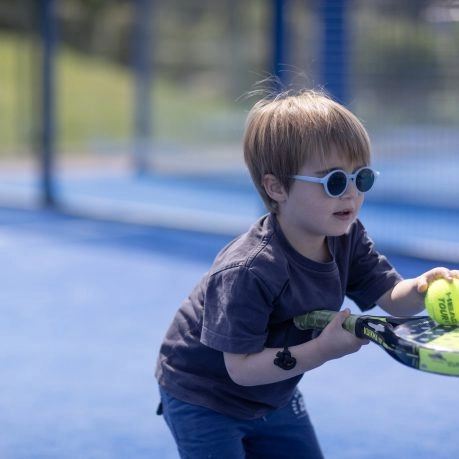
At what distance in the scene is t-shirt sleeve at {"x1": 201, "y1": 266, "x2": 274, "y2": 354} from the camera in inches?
107

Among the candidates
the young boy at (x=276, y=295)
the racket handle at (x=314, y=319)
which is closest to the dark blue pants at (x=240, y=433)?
the young boy at (x=276, y=295)

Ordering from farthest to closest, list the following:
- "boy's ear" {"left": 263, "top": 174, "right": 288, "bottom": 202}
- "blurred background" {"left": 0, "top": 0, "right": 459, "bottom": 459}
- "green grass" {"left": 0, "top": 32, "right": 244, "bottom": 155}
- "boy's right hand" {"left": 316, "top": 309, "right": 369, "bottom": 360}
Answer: "green grass" {"left": 0, "top": 32, "right": 244, "bottom": 155} → "blurred background" {"left": 0, "top": 0, "right": 459, "bottom": 459} → "boy's ear" {"left": 263, "top": 174, "right": 288, "bottom": 202} → "boy's right hand" {"left": 316, "top": 309, "right": 369, "bottom": 360}

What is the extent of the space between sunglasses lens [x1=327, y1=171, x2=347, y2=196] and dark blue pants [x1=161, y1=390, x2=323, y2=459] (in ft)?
2.48

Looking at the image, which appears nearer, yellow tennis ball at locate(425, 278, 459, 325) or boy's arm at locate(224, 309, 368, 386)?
boy's arm at locate(224, 309, 368, 386)

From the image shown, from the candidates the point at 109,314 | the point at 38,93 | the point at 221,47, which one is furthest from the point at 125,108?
the point at 109,314

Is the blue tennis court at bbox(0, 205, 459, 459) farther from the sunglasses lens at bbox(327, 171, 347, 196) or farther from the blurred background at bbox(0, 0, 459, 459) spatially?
the sunglasses lens at bbox(327, 171, 347, 196)

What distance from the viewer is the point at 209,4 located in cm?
1566

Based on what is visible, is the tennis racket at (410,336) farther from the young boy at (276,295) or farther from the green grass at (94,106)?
the green grass at (94,106)

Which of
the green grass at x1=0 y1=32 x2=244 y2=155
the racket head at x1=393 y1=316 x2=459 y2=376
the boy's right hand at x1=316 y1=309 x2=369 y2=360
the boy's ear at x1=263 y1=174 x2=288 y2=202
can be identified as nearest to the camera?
the racket head at x1=393 y1=316 x2=459 y2=376

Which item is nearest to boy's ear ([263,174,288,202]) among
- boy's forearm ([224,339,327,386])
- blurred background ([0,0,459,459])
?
boy's forearm ([224,339,327,386])

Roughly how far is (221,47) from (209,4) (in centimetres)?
115

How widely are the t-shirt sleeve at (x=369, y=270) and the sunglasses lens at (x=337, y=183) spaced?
1.36 ft

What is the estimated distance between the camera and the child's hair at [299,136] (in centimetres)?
281

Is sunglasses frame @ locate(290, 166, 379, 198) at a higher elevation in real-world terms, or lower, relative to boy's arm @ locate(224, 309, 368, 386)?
higher
